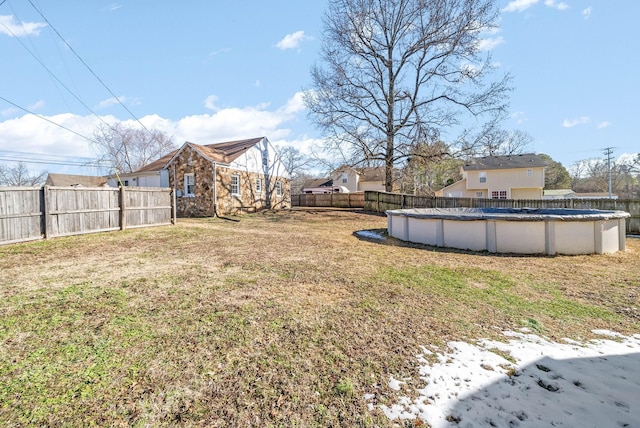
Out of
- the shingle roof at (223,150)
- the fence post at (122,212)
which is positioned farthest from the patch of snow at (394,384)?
the shingle roof at (223,150)

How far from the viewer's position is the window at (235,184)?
17.8 metres

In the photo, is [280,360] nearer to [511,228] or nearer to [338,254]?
[338,254]

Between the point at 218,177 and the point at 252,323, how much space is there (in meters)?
14.8

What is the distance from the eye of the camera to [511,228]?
23.7ft

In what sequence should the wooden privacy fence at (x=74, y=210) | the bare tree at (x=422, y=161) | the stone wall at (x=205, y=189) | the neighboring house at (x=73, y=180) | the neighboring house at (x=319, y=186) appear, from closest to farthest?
1. the wooden privacy fence at (x=74, y=210)
2. the stone wall at (x=205, y=189)
3. the bare tree at (x=422, y=161)
4. the neighboring house at (x=73, y=180)
5. the neighboring house at (x=319, y=186)

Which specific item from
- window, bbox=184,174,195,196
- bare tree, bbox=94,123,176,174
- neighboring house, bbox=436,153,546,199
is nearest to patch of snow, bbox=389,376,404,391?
window, bbox=184,174,195,196

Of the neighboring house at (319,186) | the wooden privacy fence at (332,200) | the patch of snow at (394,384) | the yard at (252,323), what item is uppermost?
the neighboring house at (319,186)

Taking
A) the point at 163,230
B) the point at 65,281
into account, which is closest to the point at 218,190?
the point at 163,230

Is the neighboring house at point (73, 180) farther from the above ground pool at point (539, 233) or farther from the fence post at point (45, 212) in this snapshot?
the above ground pool at point (539, 233)

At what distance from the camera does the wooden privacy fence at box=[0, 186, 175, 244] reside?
739 cm

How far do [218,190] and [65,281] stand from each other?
41.0ft

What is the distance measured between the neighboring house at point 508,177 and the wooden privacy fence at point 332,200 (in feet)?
38.0

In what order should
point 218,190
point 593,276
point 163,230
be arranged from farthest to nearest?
1. point 218,190
2. point 163,230
3. point 593,276

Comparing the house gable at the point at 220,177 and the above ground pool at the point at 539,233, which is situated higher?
the house gable at the point at 220,177
